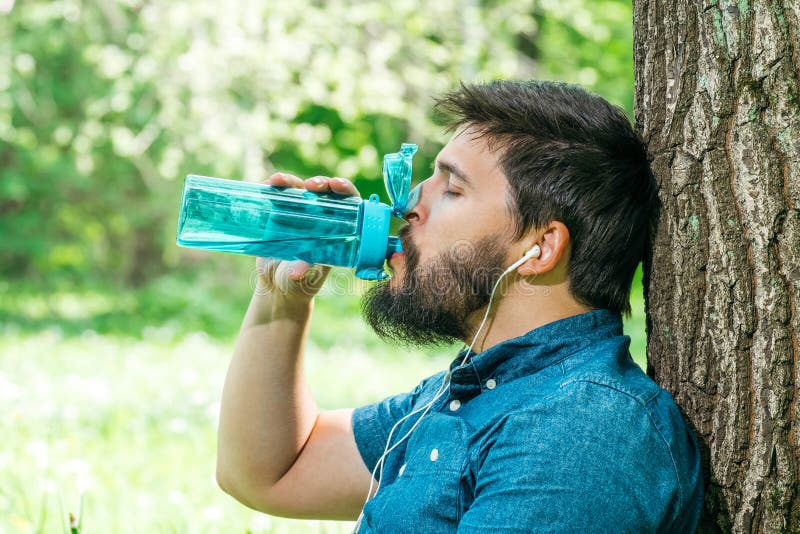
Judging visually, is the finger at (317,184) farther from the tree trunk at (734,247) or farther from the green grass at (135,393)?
the tree trunk at (734,247)

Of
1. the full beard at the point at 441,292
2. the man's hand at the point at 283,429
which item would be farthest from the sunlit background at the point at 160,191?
the full beard at the point at 441,292

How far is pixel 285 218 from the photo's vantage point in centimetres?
241

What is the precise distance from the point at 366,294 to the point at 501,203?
48 centimetres

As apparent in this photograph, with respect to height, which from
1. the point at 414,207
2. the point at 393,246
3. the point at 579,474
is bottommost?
the point at 579,474

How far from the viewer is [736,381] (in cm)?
195

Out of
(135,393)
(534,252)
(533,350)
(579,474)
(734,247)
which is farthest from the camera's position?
(135,393)

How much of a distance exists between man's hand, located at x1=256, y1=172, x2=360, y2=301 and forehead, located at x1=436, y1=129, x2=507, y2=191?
27 centimetres

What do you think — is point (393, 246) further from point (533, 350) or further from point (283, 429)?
point (283, 429)

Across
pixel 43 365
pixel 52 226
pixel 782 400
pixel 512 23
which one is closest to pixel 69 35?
pixel 43 365

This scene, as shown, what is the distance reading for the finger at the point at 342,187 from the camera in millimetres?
2361

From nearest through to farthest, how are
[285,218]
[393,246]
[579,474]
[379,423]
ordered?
[579,474]
[393,246]
[285,218]
[379,423]


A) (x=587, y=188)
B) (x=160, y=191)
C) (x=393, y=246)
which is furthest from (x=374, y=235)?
(x=160, y=191)

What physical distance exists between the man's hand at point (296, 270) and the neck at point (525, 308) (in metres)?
0.48

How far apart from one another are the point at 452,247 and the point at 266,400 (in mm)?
752
